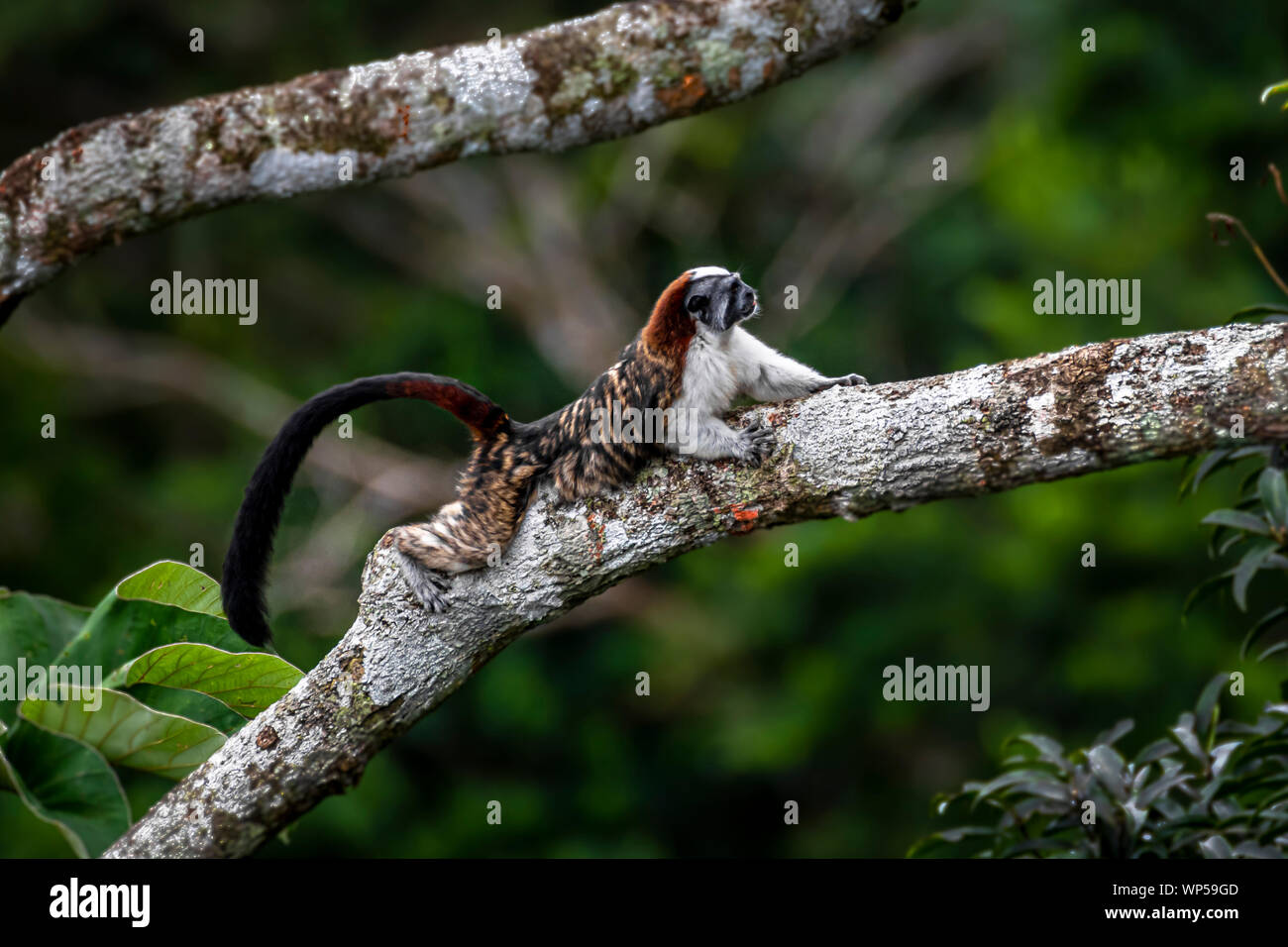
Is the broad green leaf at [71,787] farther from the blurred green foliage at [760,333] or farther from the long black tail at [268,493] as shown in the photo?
the blurred green foliage at [760,333]

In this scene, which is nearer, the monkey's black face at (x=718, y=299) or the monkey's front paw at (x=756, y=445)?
the monkey's front paw at (x=756, y=445)

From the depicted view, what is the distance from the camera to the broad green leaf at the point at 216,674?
298 cm

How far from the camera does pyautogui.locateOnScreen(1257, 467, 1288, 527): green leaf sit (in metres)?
3.04

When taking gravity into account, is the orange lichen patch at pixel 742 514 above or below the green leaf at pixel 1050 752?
above

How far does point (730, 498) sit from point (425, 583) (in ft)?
2.31

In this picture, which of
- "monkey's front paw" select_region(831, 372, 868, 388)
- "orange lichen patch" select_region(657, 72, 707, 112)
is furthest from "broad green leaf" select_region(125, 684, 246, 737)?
"orange lichen patch" select_region(657, 72, 707, 112)

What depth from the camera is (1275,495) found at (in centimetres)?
Result: 307

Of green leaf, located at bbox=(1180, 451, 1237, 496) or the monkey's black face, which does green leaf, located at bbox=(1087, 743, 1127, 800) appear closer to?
green leaf, located at bbox=(1180, 451, 1237, 496)

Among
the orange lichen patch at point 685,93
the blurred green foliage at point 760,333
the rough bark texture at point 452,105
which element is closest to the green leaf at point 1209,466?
the rough bark texture at point 452,105

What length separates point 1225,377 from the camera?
96.0 inches

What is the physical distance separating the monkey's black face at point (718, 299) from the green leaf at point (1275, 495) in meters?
1.33

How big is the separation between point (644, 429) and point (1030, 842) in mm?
1524
